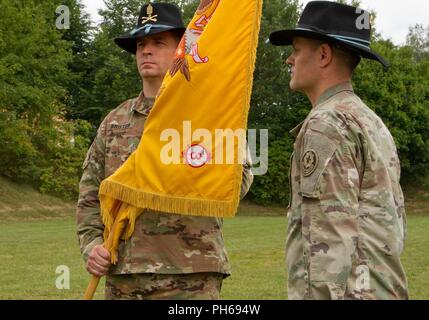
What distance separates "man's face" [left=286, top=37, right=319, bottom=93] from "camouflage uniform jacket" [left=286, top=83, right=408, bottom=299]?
0.18 metres

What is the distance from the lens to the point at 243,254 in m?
15.5

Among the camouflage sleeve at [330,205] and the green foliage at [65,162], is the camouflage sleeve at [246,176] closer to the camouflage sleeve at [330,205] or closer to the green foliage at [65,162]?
the camouflage sleeve at [330,205]

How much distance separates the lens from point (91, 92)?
44594 millimetres

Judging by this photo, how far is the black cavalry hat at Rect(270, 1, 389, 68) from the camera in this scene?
124 inches

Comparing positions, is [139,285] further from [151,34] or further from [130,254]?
[151,34]

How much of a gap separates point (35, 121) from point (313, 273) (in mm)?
37431

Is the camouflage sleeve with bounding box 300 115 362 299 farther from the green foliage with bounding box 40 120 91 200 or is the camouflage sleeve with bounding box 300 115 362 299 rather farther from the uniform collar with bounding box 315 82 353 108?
the green foliage with bounding box 40 120 91 200

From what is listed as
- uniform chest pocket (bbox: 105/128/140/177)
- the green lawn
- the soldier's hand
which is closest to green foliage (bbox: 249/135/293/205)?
the green lawn

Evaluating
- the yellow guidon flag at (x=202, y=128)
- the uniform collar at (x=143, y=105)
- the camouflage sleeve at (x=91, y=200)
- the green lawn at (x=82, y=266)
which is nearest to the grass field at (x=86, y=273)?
the green lawn at (x=82, y=266)

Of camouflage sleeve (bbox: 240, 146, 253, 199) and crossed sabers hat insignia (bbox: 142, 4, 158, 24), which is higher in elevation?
crossed sabers hat insignia (bbox: 142, 4, 158, 24)

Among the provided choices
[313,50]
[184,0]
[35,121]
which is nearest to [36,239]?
[313,50]

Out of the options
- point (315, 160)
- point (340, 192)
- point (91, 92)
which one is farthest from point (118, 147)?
point (91, 92)

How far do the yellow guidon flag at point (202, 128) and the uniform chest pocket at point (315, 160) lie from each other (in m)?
1.03

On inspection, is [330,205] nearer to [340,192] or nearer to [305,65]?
[340,192]
